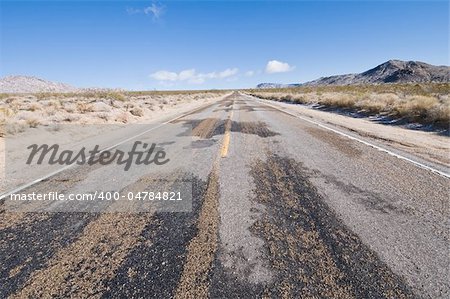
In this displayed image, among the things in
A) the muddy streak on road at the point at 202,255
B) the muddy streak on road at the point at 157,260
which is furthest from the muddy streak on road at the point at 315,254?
the muddy streak on road at the point at 157,260

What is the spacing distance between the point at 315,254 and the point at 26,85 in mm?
170888

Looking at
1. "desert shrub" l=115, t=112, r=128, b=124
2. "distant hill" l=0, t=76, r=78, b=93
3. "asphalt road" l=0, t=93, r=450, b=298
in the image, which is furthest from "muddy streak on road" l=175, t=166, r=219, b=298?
"distant hill" l=0, t=76, r=78, b=93

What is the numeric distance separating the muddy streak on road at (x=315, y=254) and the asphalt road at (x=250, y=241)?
0.01 m

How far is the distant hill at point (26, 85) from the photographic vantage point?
12657cm

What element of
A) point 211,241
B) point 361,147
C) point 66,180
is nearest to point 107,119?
point 66,180

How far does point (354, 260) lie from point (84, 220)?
121 inches

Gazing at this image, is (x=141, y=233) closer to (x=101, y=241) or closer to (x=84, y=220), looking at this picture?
(x=101, y=241)

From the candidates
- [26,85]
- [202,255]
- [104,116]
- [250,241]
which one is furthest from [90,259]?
[26,85]

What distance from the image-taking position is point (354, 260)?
2.56 meters

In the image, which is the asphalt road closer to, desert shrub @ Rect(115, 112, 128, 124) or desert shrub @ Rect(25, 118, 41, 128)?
desert shrub @ Rect(25, 118, 41, 128)

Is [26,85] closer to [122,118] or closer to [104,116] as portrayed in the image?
[104,116]

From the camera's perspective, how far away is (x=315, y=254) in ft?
8.70

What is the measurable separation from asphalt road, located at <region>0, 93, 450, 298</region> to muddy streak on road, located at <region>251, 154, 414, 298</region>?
12mm

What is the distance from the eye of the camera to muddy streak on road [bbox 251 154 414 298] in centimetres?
220
